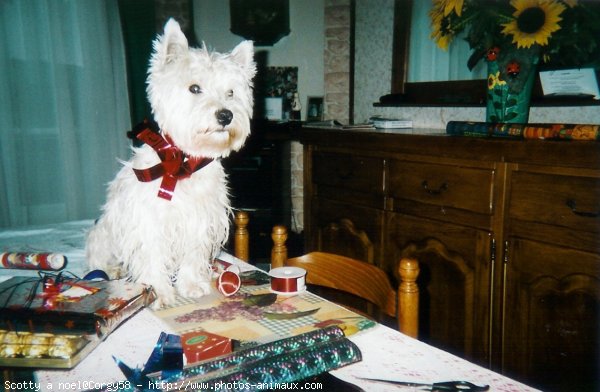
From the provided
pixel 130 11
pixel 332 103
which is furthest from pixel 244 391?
pixel 130 11

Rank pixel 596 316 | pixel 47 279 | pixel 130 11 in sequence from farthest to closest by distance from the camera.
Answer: pixel 130 11 → pixel 596 316 → pixel 47 279

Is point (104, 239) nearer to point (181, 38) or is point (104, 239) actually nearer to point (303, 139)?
point (181, 38)

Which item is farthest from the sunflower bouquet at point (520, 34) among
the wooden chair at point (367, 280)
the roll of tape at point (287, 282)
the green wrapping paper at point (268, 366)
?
the green wrapping paper at point (268, 366)

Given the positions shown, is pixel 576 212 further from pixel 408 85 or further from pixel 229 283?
pixel 408 85

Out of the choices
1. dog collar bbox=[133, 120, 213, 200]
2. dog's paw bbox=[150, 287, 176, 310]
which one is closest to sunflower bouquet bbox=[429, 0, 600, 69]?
dog collar bbox=[133, 120, 213, 200]

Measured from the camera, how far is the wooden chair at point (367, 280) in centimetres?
117

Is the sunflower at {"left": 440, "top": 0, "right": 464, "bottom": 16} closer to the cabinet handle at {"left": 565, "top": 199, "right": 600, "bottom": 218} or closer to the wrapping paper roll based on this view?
the cabinet handle at {"left": 565, "top": 199, "right": 600, "bottom": 218}

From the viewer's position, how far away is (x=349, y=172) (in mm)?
2492

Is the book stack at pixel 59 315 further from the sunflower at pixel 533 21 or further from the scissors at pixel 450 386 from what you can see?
the sunflower at pixel 533 21

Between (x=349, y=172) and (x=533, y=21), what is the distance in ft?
3.62

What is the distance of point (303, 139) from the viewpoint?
2.74 m

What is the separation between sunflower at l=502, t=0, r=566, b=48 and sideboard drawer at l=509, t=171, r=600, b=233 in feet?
1.70

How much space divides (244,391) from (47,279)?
2.25ft

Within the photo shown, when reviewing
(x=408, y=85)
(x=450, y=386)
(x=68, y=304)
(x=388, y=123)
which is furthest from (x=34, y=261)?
(x=408, y=85)
